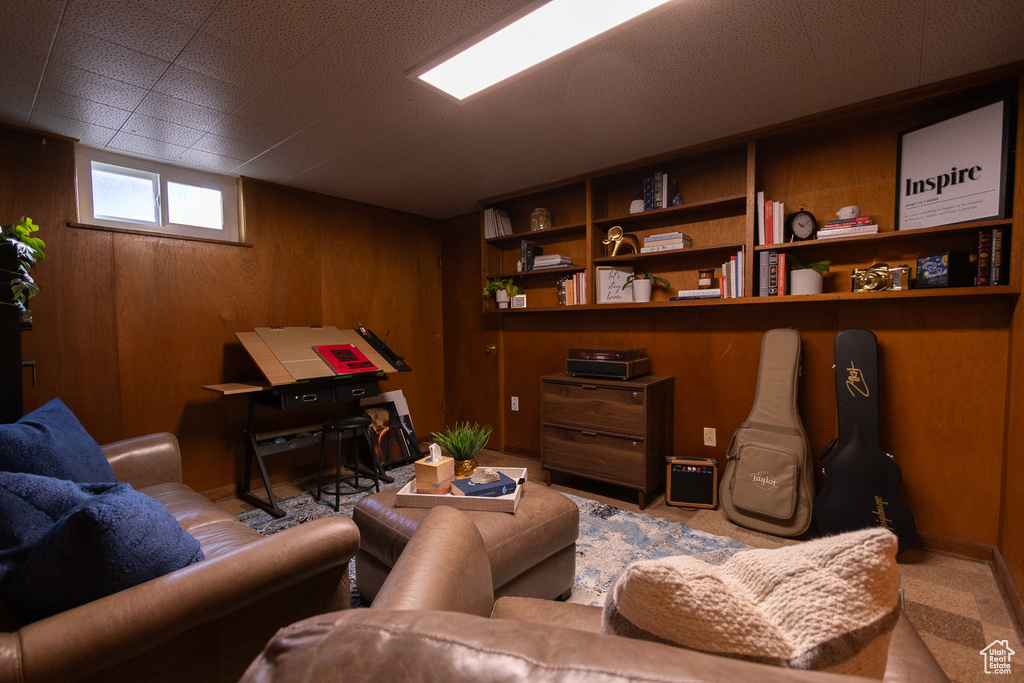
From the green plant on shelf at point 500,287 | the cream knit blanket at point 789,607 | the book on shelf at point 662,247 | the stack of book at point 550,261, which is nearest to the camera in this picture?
the cream knit blanket at point 789,607

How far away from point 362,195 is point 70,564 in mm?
3322

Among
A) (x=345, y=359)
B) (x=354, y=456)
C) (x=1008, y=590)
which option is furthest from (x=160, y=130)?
(x=1008, y=590)

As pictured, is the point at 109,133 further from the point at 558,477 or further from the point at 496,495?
the point at 558,477

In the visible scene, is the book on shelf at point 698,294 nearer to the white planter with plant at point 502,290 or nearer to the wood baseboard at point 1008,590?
the white planter with plant at point 502,290

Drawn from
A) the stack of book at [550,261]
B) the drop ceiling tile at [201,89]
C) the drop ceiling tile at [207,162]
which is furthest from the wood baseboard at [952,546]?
the drop ceiling tile at [207,162]

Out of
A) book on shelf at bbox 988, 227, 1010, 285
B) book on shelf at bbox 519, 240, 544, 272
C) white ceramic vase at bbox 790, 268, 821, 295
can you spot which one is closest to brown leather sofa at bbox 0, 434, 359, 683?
white ceramic vase at bbox 790, 268, 821, 295

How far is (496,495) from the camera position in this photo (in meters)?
1.78

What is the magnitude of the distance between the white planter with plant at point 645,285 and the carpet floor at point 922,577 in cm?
136

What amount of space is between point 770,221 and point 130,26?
3081 millimetres

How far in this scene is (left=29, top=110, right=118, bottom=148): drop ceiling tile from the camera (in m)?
2.35

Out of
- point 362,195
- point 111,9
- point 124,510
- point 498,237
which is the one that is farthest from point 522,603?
point 362,195

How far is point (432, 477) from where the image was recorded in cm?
183

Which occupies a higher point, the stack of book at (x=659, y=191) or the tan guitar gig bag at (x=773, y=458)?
the stack of book at (x=659, y=191)

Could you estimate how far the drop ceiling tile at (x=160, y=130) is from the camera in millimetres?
2365
